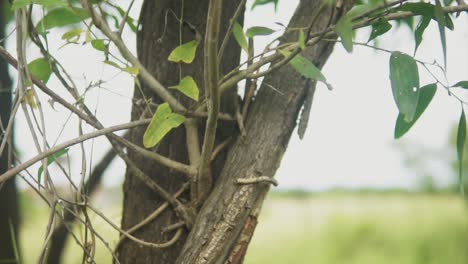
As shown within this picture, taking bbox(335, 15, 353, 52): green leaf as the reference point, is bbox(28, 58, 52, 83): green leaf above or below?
above

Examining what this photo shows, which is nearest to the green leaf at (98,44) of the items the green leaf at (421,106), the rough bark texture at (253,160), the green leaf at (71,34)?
the green leaf at (71,34)

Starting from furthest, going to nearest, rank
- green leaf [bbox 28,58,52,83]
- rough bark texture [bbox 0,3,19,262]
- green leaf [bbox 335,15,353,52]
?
rough bark texture [bbox 0,3,19,262], green leaf [bbox 28,58,52,83], green leaf [bbox 335,15,353,52]

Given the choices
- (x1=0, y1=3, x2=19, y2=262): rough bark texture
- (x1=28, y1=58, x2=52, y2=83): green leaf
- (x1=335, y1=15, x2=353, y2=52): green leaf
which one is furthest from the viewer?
(x1=0, y1=3, x2=19, y2=262): rough bark texture

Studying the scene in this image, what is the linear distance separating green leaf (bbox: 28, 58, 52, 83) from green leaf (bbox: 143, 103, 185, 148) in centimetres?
15

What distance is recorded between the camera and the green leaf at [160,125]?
541mm

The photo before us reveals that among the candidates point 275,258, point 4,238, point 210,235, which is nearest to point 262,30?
point 210,235

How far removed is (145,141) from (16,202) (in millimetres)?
620

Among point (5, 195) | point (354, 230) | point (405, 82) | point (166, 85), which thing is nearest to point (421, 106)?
point (405, 82)

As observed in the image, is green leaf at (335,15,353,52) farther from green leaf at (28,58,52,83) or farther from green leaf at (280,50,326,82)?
green leaf at (28,58,52,83)

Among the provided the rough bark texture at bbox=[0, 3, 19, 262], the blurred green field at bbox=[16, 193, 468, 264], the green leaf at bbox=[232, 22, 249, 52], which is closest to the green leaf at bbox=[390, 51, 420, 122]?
the green leaf at bbox=[232, 22, 249, 52]

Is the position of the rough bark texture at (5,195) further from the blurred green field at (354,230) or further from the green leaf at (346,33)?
the green leaf at (346,33)

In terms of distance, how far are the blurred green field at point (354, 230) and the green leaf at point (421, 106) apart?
38.1 inches

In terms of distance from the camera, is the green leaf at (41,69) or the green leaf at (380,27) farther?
the green leaf at (41,69)

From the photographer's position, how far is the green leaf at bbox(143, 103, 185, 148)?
0.54 metres
